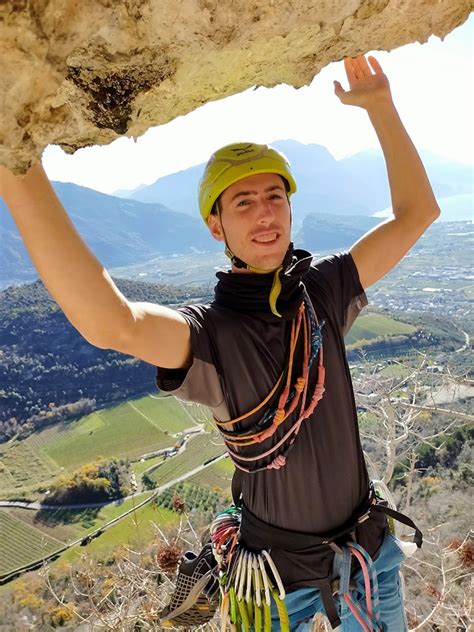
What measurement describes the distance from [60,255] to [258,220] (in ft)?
2.45

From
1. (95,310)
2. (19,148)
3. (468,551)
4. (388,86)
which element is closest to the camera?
(19,148)

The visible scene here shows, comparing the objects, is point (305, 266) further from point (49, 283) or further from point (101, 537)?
point (101, 537)

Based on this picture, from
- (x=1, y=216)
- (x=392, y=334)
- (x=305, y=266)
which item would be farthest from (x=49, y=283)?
(x=1, y=216)

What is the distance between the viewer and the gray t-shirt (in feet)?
5.03

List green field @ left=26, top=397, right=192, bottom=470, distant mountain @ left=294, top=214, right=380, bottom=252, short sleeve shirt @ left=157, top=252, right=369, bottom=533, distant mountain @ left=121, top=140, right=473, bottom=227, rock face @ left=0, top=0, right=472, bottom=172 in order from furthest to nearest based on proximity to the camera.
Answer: distant mountain @ left=121, top=140, right=473, bottom=227 → distant mountain @ left=294, top=214, right=380, bottom=252 → green field @ left=26, top=397, right=192, bottom=470 → short sleeve shirt @ left=157, top=252, right=369, bottom=533 → rock face @ left=0, top=0, right=472, bottom=172

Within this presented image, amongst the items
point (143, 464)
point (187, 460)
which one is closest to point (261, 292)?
point (187, 460)

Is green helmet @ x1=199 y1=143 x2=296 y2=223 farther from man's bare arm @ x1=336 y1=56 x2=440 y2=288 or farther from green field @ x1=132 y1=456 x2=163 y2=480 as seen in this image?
green field @ x1=132 y1=456 x2=163 y2=480

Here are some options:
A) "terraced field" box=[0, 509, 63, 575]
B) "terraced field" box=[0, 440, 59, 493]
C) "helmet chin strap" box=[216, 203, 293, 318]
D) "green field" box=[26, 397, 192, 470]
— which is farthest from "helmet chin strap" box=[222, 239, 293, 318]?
"terraced field" box=[0, 440, 59, 493]

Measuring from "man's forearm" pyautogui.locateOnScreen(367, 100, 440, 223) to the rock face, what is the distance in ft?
0.84

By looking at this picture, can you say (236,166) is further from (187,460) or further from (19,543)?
(187,460)

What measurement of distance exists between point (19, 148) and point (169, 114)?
855 millimetres

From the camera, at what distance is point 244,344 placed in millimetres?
1578

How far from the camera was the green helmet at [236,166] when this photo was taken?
1.66 meters

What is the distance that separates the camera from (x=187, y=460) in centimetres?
3584
